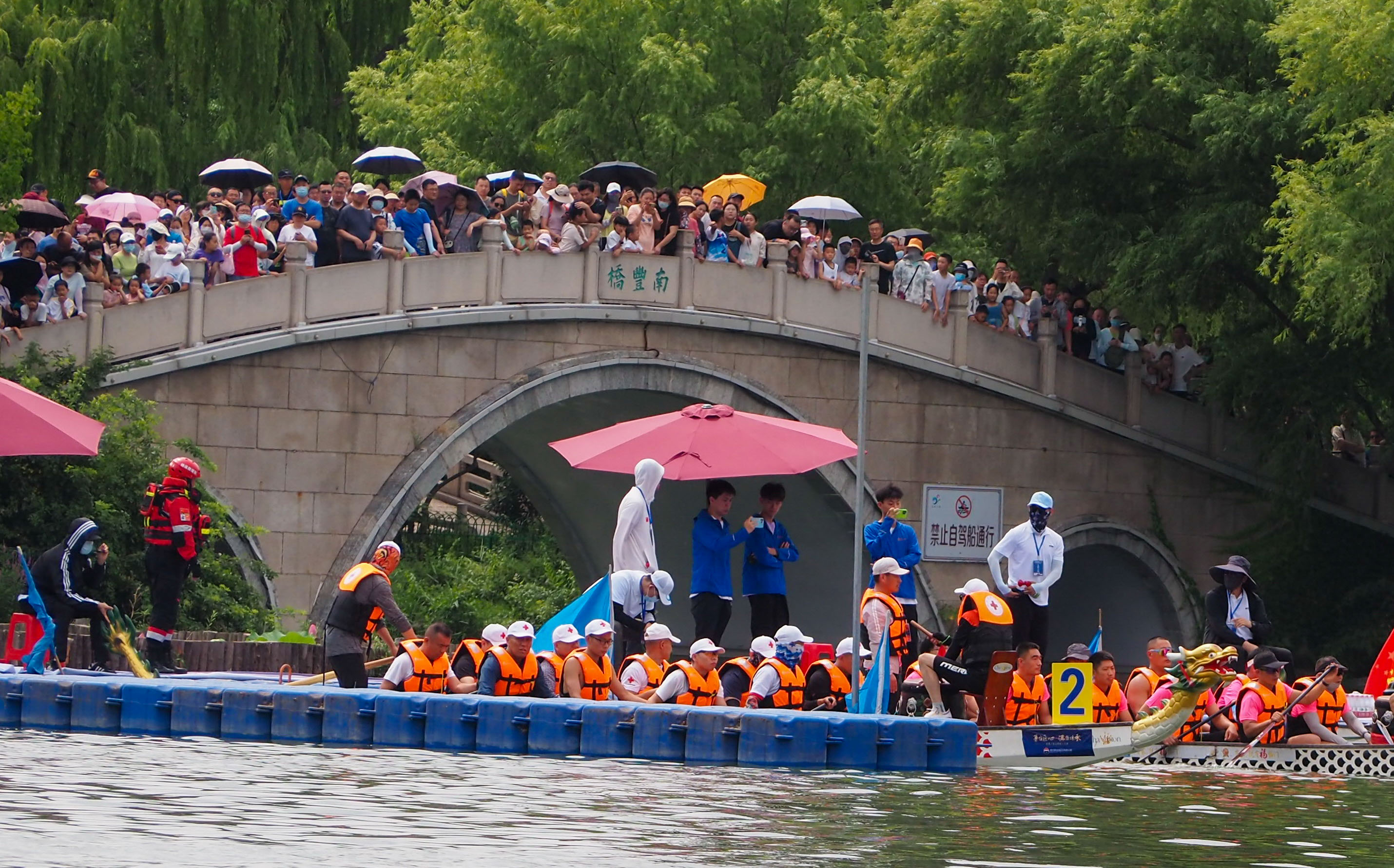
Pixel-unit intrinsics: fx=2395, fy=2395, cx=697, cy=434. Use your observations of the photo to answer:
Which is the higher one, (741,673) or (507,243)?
(507,243)

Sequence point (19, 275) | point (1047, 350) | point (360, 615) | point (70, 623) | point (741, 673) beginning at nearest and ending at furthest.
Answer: point (360, 615) → point (741, 673) → point (70, 623) → point (19, 275) → point (1047, 350)

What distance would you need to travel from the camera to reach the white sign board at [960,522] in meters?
29.2

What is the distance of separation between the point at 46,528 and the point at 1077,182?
44.7 feet

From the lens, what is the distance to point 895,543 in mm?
18719

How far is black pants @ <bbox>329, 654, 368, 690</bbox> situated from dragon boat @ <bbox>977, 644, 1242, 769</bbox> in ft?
14.8

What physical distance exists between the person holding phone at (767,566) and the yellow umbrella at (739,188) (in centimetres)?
1042

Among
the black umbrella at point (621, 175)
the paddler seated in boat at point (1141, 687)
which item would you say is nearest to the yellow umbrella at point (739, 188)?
the black umbrella at point (621, 175)

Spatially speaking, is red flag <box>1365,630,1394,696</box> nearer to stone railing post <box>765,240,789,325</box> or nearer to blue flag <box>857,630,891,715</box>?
blue flag <box>857,630,891,715</box>

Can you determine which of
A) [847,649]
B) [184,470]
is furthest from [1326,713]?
[184,470]

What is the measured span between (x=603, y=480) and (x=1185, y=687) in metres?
15.0

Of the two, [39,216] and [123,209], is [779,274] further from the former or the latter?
[39,216]

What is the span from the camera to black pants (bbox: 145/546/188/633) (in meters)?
18.2

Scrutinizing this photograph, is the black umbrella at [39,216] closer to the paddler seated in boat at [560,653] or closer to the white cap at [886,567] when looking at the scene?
the paddler seated in boat at [560,653]

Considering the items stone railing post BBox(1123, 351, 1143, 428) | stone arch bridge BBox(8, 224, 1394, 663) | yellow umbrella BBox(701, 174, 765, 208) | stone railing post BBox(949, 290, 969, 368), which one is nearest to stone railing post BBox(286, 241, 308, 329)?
stone arch bridge BBox(8, 224, 1394, 663)
